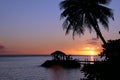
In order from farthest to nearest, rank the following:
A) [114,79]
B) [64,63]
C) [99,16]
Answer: [64,63], [99,16], [114,79]

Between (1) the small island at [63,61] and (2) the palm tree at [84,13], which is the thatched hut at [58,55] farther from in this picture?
(2) the palm tree at [84,13]

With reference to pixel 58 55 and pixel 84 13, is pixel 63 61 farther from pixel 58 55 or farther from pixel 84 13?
pixel 84 13

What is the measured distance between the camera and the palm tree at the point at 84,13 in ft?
81.6

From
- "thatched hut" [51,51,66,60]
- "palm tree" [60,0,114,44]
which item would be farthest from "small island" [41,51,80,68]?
"palm tree" [60,0,114,44]

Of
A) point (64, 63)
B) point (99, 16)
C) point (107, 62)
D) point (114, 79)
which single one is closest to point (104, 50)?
point (107, 62)

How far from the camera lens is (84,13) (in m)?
25.2

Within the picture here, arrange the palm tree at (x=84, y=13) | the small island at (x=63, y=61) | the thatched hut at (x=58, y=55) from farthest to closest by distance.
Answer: the thatched hut at (x=58, y=55) < the small island at (x=63, y=61) < the palm tree at (x=84, y=13)

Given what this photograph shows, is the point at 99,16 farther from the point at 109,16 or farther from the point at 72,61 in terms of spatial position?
→ the point at 72,61

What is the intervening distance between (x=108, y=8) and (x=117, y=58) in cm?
1163

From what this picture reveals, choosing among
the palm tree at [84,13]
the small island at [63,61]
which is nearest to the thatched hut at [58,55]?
the small island at [63,61]

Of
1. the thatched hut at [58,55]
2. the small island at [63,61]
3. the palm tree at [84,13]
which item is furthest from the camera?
the thatched hut at [58,55]

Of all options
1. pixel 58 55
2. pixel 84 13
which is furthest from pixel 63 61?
pixel 84 13

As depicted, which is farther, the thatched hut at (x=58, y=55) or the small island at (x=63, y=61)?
the thatched hut at (x=58, y=55)

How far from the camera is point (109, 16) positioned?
25188 mm
